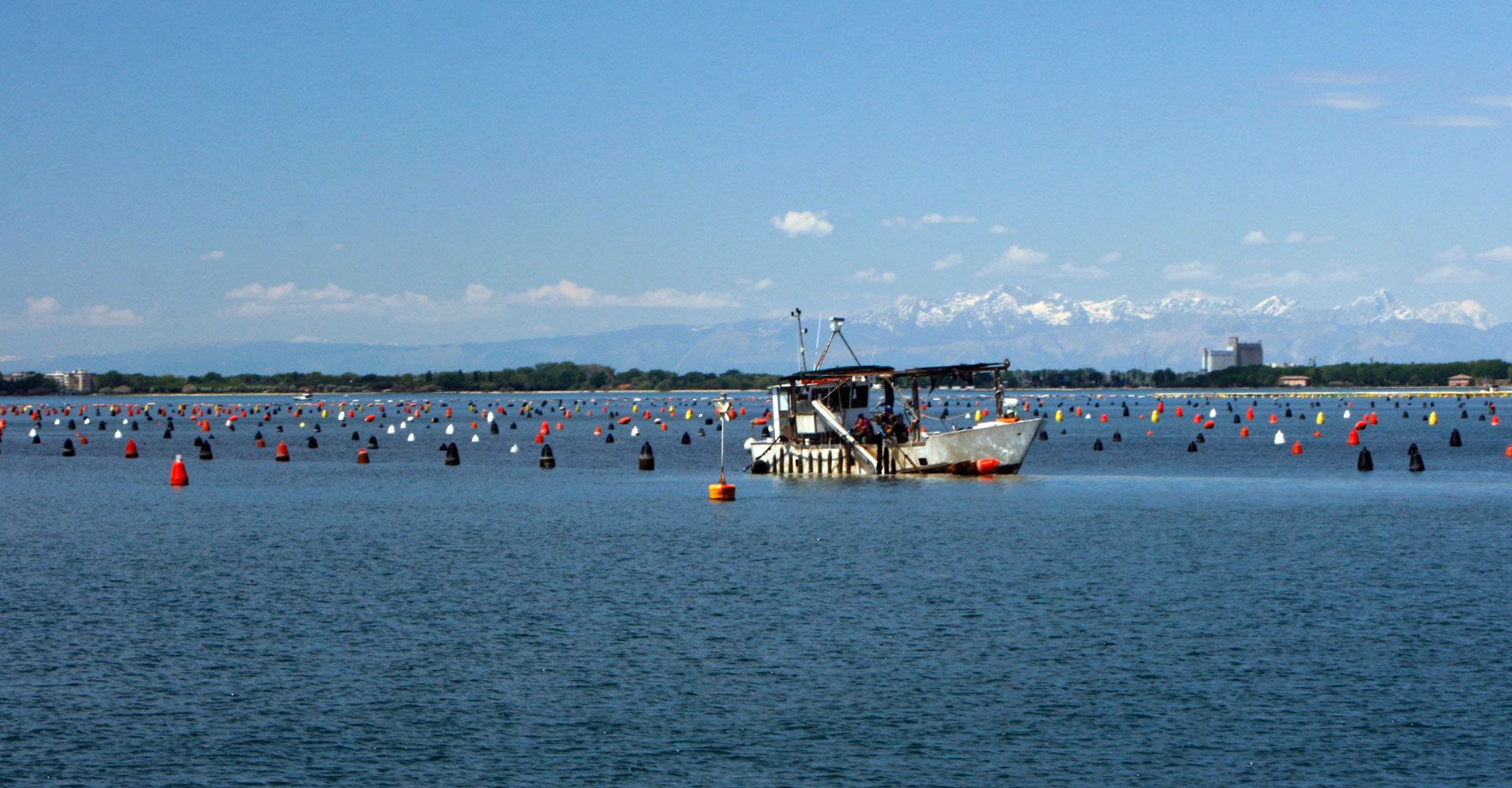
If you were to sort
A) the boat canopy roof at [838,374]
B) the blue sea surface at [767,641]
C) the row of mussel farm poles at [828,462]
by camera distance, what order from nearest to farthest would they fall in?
the blue sea surface at [767,641] < the boat canopy roof at [838,374] < the row of mussel farm poles at [828,462]

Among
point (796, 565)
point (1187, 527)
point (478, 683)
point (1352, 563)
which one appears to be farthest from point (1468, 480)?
point (478, 683)

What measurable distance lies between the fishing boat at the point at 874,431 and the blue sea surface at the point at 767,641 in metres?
7.16

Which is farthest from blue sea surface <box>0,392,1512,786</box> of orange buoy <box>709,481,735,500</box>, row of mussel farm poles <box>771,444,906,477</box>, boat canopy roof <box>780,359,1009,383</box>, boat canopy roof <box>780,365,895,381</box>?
boat canopy roof <box>780,365,895,381</box>

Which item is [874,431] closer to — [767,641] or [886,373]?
[886,373]

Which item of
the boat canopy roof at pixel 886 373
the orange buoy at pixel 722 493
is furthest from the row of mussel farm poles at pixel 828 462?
the orange buoy at pixel 722 493

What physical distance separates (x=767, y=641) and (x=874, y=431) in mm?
41653

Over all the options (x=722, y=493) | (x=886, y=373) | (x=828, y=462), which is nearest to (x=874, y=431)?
(x=828, y=462)

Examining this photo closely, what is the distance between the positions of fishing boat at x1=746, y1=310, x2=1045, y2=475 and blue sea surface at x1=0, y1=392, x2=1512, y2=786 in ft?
23.5

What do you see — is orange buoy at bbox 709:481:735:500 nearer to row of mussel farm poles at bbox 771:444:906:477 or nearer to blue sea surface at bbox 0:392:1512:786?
blue sea surface at bbox 0:392:1512:786

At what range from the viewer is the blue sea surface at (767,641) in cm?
2223

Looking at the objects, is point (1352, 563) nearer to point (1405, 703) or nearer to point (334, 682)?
point (1405, 703)

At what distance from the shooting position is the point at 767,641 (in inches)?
1216

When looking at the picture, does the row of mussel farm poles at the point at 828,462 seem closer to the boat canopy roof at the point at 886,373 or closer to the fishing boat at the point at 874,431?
the fishing boat at the point at 874,431

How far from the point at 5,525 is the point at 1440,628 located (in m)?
44.7
